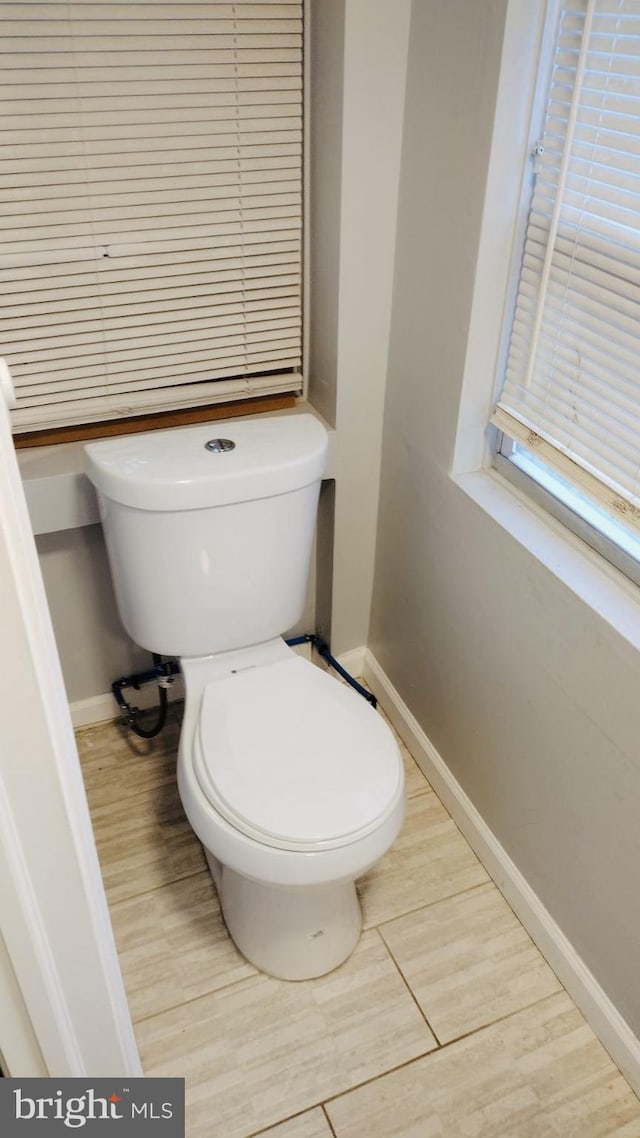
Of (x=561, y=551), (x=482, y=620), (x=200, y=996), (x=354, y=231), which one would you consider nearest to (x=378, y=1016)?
(x=200, y=996)

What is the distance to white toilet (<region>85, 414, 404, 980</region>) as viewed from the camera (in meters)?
1.36

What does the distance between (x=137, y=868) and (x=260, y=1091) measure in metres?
0.50

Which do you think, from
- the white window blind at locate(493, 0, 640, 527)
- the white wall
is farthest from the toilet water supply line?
the white window blind at locate(493, 0, 640, 527)

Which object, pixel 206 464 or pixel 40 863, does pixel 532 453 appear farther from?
pixel 40 863

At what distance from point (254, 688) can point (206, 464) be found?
41 centimetres

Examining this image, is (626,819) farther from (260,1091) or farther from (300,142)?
(300,142)

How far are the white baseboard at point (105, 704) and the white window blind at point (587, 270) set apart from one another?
1.08m

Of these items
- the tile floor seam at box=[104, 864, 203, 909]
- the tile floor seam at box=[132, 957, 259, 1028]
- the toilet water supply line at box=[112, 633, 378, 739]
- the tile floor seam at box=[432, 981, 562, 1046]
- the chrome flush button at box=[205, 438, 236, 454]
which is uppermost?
the chrome flush button at box=[205, 438, 236, 454]

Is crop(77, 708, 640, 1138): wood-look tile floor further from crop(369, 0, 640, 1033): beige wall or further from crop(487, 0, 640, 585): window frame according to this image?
crop(487, 0, 640, 585): window frame

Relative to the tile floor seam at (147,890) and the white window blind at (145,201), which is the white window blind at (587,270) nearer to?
the white window blind at (145,201)

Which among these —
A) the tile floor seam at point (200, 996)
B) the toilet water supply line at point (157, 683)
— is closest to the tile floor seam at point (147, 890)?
the tile floor seam at point (200, 996)

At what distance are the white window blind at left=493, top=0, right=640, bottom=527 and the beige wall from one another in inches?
4.2

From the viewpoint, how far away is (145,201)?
1.56 m

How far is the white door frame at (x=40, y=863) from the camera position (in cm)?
57
